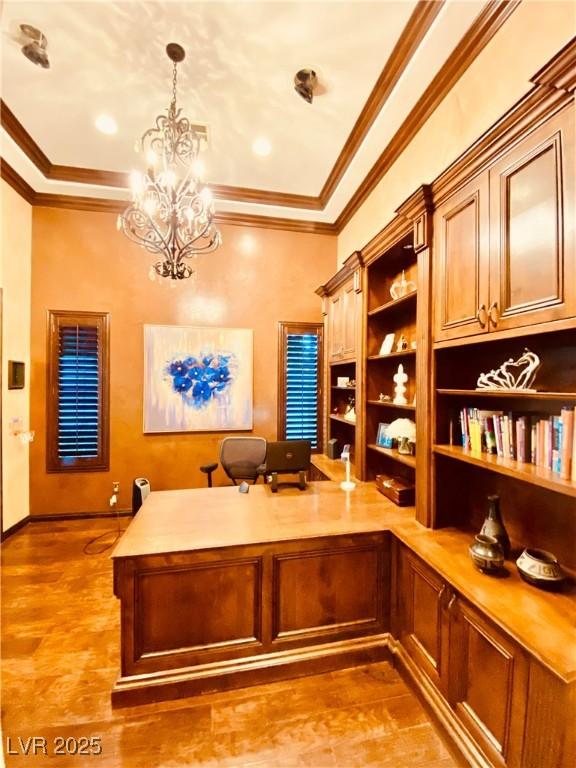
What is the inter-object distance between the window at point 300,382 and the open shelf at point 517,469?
7.92 ft

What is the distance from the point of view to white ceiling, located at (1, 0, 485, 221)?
193 cm

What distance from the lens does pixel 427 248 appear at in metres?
1.95

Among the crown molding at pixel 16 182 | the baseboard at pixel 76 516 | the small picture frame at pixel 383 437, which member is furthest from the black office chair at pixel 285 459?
the crown molding at pixel 16 182

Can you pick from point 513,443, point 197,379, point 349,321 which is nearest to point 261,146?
point 349,321

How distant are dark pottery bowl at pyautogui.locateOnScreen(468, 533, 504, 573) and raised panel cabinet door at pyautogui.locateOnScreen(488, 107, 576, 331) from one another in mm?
963

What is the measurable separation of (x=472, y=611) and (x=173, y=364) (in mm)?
3476

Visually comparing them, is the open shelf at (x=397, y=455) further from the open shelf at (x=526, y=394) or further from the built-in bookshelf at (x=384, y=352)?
the open shelf at (x=526, y=394)

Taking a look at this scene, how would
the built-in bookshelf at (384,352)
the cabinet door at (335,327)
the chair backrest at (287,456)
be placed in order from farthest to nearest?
the cabinet door at (335,327) → the built-in bookshelf at (384,352) → the chair backrest at (287,456)

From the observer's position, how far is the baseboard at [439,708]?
4.35ft

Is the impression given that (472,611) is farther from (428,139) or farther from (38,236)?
(38,236)

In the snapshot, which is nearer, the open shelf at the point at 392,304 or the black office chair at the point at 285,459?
the open shelf at the point at 392,304

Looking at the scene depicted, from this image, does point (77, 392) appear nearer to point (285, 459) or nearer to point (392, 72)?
point (285, 459)

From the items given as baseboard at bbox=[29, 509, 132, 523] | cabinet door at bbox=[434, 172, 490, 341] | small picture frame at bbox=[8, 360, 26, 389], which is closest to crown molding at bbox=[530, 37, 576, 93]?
cabinet door at bbox=[434, 172, 490, 341]

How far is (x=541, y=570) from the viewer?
4.43ft
